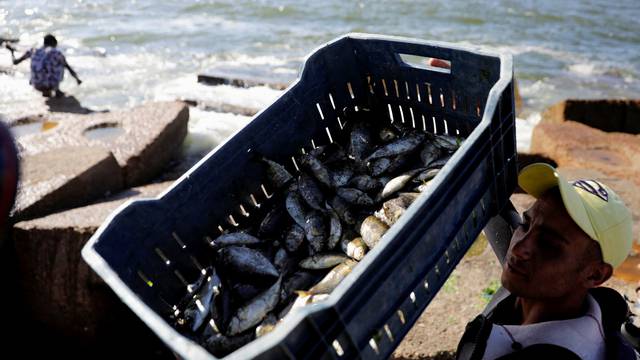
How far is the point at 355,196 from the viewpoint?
2.96m

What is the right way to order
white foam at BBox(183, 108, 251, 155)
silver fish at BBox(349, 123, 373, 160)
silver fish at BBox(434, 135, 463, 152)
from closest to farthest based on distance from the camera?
silver fish at BBox(434, 135, 463, 152) → silver fish at BBox(349, 123, 373, 160) → white foam at BBox(183, 108, 251, 155)

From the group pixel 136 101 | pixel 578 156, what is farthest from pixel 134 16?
pixel 578 156

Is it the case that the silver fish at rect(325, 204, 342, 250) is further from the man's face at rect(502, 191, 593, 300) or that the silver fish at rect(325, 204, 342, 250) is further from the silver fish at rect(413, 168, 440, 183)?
the man's face at rect(502, 191, 593, 300)

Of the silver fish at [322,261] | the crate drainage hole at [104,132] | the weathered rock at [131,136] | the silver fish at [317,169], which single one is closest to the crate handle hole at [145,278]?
the silver fish at [322,261]

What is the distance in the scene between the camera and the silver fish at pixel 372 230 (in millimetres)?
2598

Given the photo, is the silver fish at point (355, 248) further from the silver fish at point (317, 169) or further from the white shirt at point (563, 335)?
the white shirt at point (563, 335)

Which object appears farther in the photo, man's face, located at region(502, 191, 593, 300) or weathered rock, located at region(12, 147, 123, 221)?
weathered rock, located at region(12, 147, 123, 221)

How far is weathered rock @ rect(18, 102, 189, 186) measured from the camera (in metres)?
6.20

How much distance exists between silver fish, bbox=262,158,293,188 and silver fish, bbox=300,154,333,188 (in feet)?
0.38

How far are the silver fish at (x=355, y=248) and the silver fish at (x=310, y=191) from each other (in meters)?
0.30

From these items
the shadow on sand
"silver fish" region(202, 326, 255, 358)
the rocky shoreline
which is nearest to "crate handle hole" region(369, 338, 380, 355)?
"silver fish" region(202, 326, 255, 358)

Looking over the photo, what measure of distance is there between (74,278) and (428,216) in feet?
10.1

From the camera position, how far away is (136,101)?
36.4ft

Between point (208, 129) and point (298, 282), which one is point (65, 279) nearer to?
point (298, 282)
